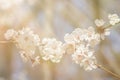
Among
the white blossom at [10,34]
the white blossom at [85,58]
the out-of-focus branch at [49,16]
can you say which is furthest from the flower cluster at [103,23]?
the white blossom at [10,34]

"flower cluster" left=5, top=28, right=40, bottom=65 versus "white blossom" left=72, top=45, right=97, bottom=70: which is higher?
"flower cluster" left=5, top=28, right=40, bottom=65

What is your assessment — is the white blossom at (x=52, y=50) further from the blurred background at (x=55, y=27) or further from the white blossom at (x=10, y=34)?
the white blossom at (x=10, y=34)

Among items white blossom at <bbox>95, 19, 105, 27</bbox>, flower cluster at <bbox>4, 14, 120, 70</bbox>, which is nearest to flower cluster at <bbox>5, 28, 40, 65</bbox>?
flower cluster at <bbox>4, 14, 120, 70</bbox>

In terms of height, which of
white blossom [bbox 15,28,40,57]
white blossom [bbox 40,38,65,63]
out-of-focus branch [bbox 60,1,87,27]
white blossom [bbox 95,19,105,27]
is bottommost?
white blossom [bbox 40,38,65,63]

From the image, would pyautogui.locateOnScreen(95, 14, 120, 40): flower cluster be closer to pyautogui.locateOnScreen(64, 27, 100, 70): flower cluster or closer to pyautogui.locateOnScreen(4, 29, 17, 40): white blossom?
pyautogui.locateOnScreen(64, 27, 100, 70): flower cluster

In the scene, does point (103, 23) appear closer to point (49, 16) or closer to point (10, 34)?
point (49, 16)

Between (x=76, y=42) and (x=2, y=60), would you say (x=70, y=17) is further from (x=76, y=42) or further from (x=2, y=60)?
(x=2, y=60)

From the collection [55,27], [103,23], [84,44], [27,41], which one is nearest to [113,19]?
[103,23]
